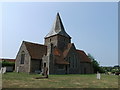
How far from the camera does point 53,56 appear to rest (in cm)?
3284

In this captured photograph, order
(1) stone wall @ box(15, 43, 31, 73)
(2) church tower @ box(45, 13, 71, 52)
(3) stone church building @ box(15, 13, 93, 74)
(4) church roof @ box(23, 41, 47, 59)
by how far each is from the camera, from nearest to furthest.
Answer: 1. (3) stone church building @ box(15, 13, 93, 74)
2. (1) stone wall @ box(15, 43, 31, 73)
3. (4) church roof @ box(23, 41, 47, 59)
4. (2) church tower @ box(45, 13, 71, 52)

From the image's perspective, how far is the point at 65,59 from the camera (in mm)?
37219

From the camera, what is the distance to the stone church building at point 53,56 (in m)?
33.2

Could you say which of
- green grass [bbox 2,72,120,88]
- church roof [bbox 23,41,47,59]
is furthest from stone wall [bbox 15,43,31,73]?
green grass [bbox 2,72,120,88]

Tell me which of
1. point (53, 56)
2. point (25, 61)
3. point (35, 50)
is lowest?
point (25, 61)

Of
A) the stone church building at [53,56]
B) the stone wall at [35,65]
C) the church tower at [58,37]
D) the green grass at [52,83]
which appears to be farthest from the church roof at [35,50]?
the green grass at [52,83]

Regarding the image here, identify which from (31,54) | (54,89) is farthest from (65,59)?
(54,89)

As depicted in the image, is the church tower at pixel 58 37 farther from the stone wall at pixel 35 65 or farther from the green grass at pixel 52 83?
the green grass at pixel 52 83

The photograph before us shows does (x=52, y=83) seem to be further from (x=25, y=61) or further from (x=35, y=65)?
(x=25, y=61)

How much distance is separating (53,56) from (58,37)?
9488mm

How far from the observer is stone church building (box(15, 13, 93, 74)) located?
33219 mm

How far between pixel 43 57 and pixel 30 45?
17.5 feet

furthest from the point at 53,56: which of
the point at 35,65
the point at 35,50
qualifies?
the point at 35,50

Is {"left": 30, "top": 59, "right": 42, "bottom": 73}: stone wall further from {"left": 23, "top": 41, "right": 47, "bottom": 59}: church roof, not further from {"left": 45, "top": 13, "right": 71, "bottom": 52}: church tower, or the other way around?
{"left": 45, "top": 13, "right": 71, "bottom": 52}: church tower
